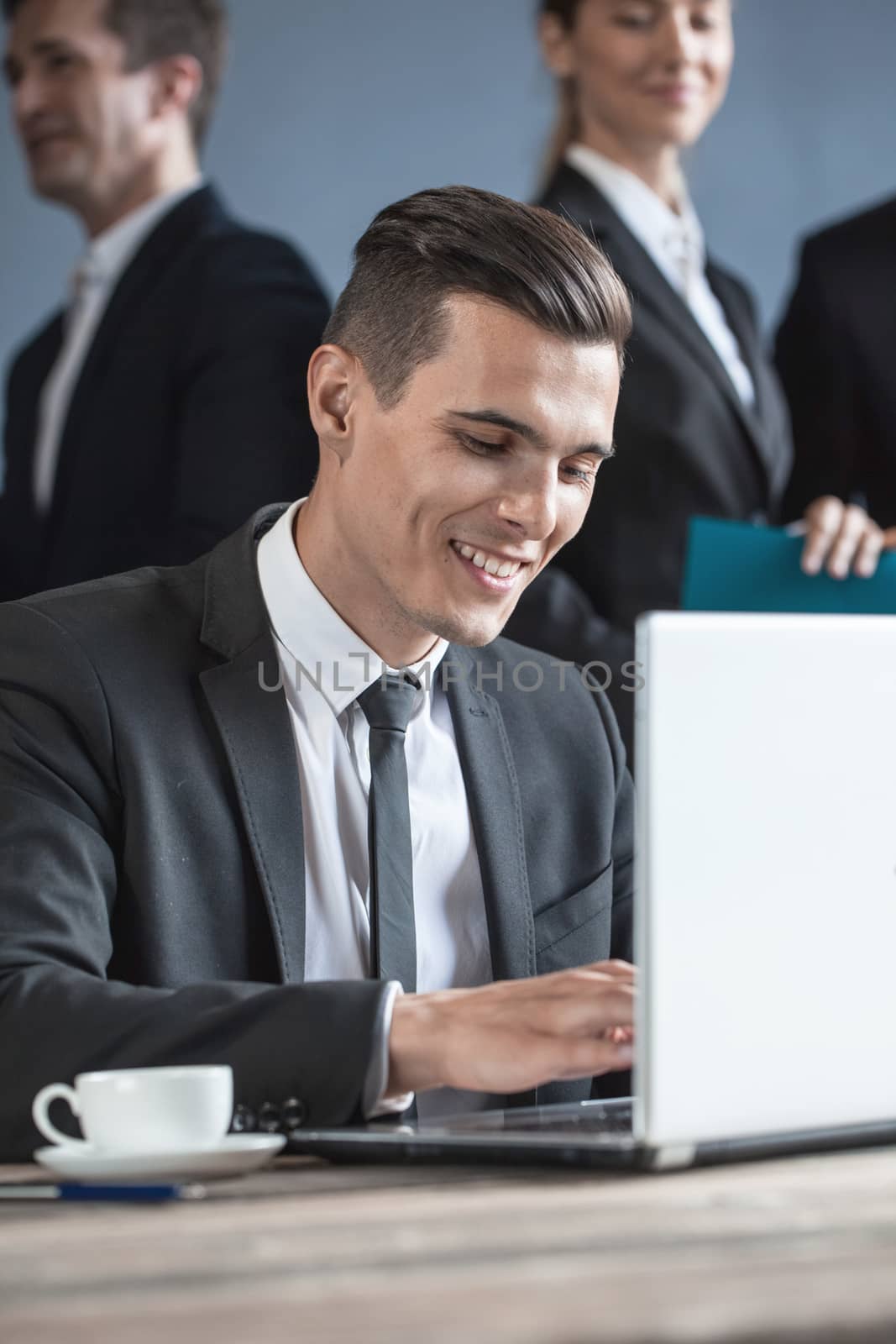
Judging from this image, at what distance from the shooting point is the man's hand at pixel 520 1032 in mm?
938

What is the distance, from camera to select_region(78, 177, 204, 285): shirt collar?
2424mm

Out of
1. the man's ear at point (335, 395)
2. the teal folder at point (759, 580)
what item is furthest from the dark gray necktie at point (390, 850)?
the teal folder at point (759, 580)

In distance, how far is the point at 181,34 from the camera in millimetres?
2473

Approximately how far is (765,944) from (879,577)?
1.40 metres

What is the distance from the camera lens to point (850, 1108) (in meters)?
0.89

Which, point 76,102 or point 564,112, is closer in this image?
point 76,102

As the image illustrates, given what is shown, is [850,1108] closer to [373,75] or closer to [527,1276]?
[527,1276]

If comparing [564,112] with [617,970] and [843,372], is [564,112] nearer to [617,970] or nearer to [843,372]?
[843,372]

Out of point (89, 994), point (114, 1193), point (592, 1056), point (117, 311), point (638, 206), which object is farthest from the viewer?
point (638, 206)

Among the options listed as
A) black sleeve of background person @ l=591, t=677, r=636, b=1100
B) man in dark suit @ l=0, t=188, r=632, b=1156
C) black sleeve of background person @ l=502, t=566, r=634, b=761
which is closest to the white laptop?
man in dark suit @ l=0, t=188, r=632, b=1156

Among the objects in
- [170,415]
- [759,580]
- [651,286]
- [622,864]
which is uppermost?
[651,286]

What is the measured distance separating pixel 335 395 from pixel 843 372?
1498 millimetres

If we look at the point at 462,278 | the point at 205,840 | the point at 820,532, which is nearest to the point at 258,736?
the point at 205,840

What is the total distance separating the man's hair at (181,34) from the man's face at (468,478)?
116 cm
